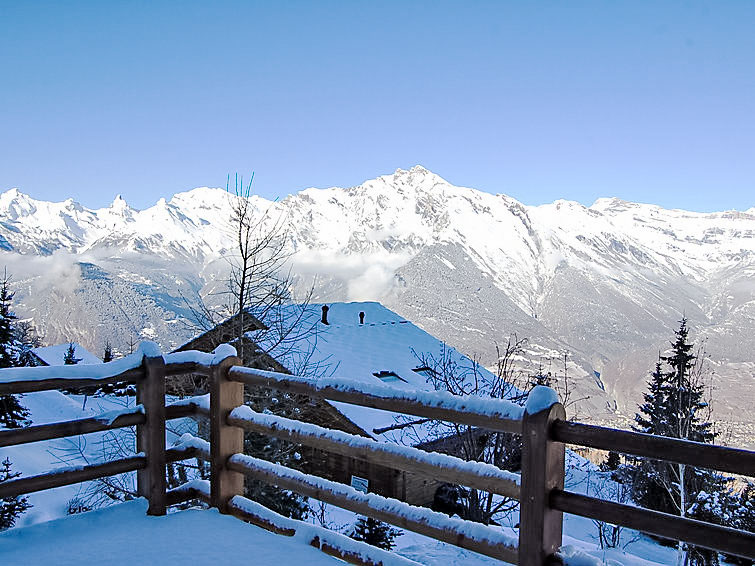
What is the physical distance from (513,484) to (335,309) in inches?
970

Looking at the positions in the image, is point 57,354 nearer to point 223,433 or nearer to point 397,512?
point 223,433

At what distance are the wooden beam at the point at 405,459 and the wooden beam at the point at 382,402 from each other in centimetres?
22

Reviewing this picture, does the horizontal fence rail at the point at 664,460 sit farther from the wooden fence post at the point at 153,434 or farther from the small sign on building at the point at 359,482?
the small sign on building at the point at 359,482

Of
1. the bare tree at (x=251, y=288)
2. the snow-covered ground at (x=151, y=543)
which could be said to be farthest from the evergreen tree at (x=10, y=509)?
the snow-covered ground at (x=151, y=543)

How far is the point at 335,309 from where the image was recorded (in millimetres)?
27469

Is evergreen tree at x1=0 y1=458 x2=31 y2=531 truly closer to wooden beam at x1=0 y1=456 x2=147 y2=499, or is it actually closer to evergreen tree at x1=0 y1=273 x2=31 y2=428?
evergreen tree at x1=0 y1=273 x2=31 y2=428

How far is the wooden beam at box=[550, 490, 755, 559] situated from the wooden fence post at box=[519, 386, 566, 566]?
0.07 metres

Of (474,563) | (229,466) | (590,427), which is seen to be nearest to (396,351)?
(474,563)

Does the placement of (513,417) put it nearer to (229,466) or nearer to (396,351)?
(229,466)

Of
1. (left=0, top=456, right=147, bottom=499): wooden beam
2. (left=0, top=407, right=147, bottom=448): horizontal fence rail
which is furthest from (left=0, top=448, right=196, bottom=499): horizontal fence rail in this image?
(left=0, top=407, right=147, bottom=448): horizontal fence rail

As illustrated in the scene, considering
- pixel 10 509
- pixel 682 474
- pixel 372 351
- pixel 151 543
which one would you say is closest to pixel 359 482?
pixel 372 351

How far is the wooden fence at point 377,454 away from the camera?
102 inches

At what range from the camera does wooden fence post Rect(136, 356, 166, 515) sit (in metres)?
4.21

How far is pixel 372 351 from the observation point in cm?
2356
